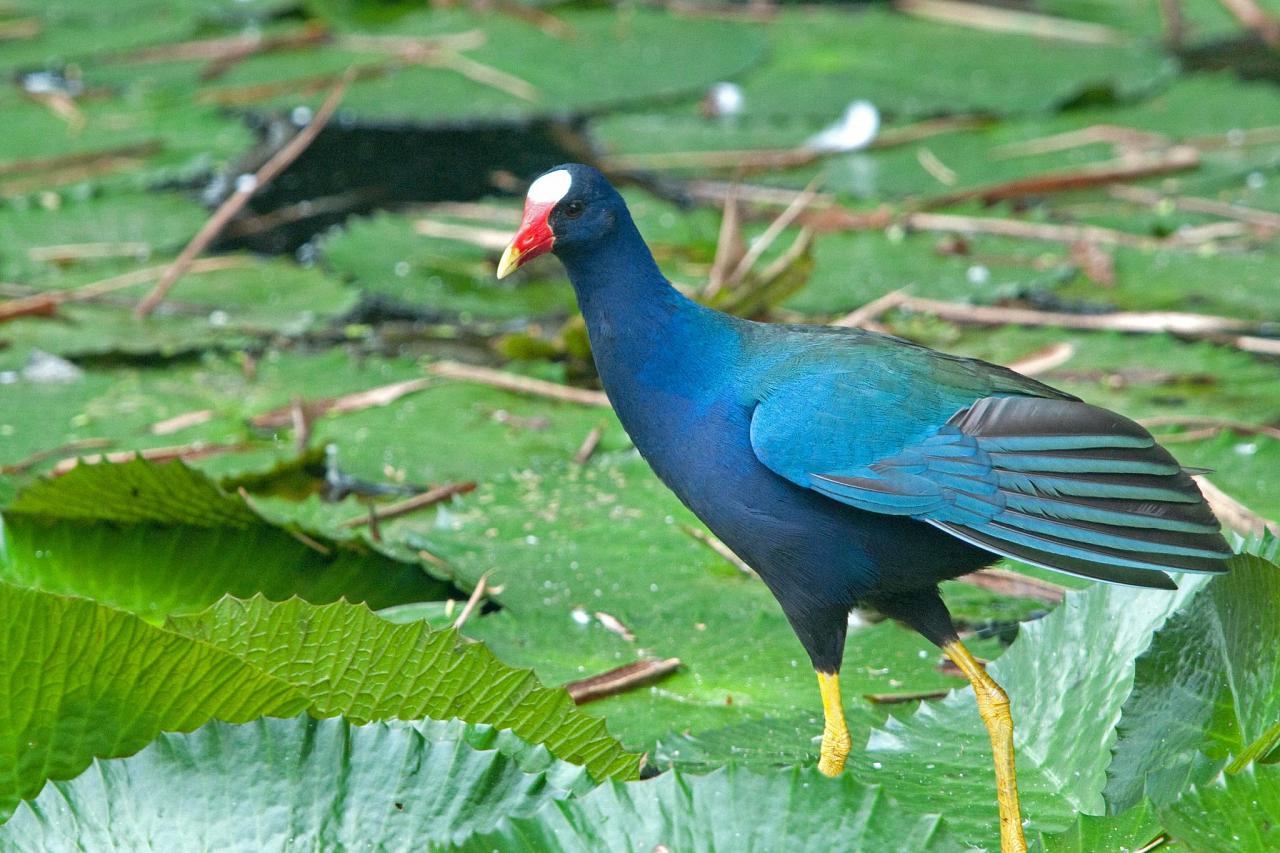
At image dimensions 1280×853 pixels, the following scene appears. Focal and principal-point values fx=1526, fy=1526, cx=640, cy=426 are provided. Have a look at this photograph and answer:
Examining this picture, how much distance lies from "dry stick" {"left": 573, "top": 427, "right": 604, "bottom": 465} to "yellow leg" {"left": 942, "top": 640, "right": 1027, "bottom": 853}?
90 cm

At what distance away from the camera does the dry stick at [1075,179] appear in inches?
137

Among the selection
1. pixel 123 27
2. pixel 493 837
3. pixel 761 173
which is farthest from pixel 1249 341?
pixel 123 27

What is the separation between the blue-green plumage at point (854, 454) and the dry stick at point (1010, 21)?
3.17 m

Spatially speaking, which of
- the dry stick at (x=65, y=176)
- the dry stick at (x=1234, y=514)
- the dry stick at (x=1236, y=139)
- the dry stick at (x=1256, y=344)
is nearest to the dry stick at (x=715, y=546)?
the dry stick at (x=1234, y=514)

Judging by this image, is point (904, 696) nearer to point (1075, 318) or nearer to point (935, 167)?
point (1075, 318)

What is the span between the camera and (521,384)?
2664 millimetres

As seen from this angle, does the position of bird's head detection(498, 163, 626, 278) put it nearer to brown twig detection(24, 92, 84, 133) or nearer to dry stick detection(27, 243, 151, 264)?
dry stick detection(27, 243, 151, 264)

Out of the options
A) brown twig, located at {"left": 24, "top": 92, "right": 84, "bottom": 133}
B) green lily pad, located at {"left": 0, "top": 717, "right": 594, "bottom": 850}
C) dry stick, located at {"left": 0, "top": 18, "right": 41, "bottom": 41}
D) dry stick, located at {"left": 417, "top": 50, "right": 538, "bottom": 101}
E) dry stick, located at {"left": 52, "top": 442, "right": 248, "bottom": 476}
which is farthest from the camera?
dry stick, located at {"left": 0, "top": 18, "right": 41, "bottom": 41}

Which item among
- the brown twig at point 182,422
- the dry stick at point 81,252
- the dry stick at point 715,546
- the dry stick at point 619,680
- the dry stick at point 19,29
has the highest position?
the dry stick at point 619,680

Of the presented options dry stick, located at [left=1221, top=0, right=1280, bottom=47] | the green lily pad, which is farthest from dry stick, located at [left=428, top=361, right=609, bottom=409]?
dry stick, located at [left=1221, top=0, right=1280, bottom=47]

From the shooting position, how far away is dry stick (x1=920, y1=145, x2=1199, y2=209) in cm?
347

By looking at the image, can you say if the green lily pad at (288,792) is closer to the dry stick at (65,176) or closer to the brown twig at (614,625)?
the brown twig at (614,625)

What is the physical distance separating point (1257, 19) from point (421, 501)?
345 cm

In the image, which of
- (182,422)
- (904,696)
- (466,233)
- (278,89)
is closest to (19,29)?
(278,89)
